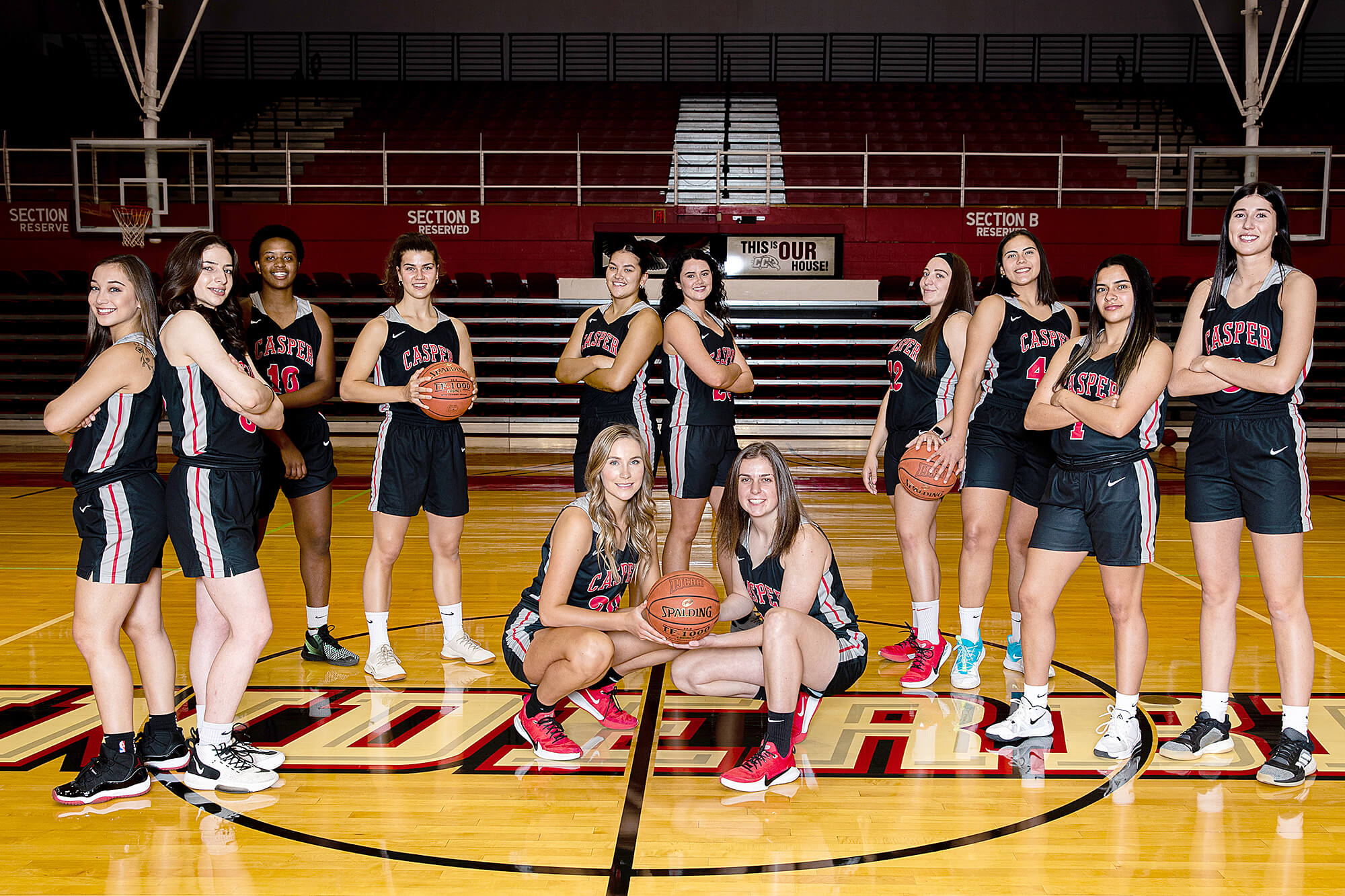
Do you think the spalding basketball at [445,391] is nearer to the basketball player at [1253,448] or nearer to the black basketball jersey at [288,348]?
the black basketball jersey at [288,348]

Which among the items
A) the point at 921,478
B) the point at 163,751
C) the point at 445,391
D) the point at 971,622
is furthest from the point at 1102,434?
the point at 163,751

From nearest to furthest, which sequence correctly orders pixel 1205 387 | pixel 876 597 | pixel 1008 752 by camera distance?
1. pixel 1205 387
2. pixel 1008 752
3. pixel 876 597

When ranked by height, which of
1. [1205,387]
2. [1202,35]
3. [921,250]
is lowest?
[1205,387]

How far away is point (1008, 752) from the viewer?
11.0ft

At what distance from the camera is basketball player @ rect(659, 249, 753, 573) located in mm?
4242

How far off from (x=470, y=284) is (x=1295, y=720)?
11.6m

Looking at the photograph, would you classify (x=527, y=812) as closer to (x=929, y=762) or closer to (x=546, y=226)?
(x=929, y=762)

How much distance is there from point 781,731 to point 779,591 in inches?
18.4

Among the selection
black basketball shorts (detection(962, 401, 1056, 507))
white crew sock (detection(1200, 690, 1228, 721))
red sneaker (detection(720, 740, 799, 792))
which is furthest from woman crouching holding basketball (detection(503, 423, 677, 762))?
white crew sock (detection(1200, 690, 1228, 721))

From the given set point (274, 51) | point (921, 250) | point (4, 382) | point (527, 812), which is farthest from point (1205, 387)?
point (274, 51)

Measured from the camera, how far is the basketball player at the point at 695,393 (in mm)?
4242

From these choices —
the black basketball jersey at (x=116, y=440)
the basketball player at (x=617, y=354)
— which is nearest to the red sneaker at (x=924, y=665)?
the basketball player at (x=617, y=354)

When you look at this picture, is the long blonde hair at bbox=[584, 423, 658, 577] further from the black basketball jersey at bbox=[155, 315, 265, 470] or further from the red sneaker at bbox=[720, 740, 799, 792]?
the black basketball jersey at bbox=[155, 315, 265, 470]

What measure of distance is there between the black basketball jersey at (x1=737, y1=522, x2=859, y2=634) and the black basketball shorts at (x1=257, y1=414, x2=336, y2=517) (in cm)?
177
